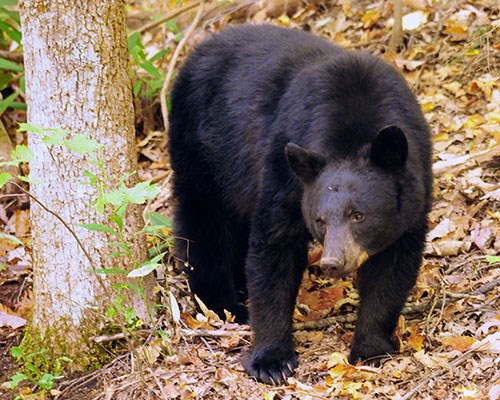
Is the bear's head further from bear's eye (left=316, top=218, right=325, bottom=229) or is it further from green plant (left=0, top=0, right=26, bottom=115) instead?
green plant (left=0, top=0, right=26, bottom=115)

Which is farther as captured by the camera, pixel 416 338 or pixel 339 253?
pixel 416 338

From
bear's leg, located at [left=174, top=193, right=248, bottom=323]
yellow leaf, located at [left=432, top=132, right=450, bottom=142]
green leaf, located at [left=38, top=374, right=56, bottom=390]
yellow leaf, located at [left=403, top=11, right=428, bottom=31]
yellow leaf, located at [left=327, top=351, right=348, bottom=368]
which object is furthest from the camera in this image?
yellow leaf, located at [left=403, top=11, right=428, bottom=31]

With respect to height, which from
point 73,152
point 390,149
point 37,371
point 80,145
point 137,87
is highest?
point 80,145

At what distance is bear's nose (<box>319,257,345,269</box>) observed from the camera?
4.27 meters

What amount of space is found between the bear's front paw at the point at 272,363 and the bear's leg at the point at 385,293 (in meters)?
0.37

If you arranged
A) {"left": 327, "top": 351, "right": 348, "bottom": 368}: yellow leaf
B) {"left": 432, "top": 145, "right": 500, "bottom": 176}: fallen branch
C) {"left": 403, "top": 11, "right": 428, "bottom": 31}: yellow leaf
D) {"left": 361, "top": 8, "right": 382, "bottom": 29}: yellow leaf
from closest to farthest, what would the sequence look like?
{"left": 327, "top": 351, "right": 348, "bottom": 368}: yellow leaf < {"left": 432, "top": 145, "right": 500, "bottom": 176}: fallen branch < {"left": 403, "top": 11, "right": 428, "bottom": 31}: yellow leaf < {"left": 361, "top": 8, "right": 382, "bottom": 29}: yellow leaf

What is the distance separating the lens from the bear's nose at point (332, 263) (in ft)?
14.0

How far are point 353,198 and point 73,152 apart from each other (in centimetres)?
173

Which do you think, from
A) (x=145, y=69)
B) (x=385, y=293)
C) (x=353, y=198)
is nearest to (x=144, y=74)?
(x=145, y=69)

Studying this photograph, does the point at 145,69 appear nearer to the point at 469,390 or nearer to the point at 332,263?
the point at 332,263

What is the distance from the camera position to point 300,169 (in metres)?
4.50

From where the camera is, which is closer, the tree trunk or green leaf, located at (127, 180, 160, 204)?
green leaf, located at (127, 180, 160, 204)

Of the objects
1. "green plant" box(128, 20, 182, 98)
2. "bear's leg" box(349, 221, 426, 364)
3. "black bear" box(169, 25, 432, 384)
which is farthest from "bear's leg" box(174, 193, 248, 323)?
"green plant" box(128, 20, 182, 98)

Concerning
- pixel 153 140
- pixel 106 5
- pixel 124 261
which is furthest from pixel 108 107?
pixel 153 140
